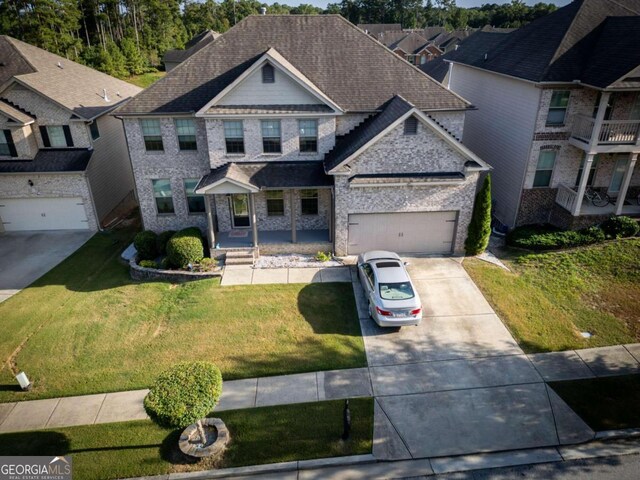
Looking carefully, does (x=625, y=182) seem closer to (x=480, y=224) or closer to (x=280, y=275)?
(x=480, y=224)

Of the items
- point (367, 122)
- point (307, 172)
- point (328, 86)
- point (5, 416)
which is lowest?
point (5, 416)

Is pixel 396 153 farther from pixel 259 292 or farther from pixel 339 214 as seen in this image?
pixel 259 292

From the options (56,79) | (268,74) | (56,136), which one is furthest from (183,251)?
(56,79)

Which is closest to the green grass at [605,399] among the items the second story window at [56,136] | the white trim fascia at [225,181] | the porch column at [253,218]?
the porch column at [253,218]

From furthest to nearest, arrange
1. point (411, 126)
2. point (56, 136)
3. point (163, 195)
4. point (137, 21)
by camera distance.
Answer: point (137, 21) → point (56, 136) → point (163, 195) → point (411, 126)

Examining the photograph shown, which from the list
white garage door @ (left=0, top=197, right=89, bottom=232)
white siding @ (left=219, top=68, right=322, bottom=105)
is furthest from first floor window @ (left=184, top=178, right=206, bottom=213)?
white garage door @ (left=0, top=197, right=89, bottom=232)

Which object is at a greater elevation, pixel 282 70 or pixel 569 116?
pixel 282 70

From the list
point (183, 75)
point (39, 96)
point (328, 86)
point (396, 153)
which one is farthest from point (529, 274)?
point (39, 96)
